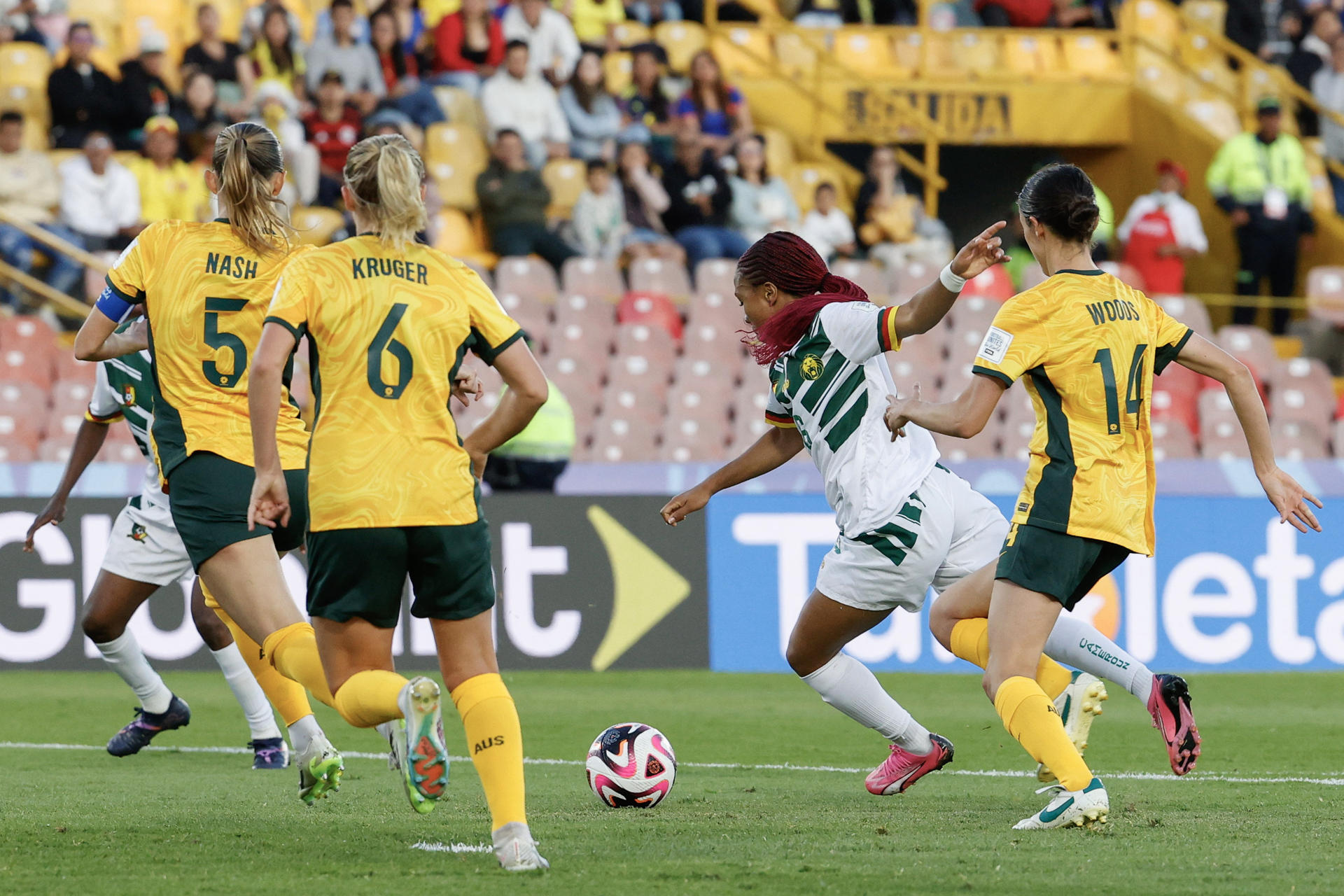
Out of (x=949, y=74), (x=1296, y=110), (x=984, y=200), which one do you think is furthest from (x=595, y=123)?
(x=1296, y=110)

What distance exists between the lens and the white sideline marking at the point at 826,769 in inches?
261

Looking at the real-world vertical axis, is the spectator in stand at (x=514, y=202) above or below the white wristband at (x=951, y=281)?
above

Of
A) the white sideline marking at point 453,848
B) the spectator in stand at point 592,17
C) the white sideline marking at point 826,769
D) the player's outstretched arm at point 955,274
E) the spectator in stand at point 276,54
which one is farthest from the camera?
the spectator in stand at point 592,17

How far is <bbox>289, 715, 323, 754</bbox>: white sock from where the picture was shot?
5633 millimetres

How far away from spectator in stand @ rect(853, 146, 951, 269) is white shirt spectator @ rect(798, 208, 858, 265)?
1.52 ft

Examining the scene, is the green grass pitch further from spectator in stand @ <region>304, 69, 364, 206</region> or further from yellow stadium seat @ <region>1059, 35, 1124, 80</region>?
yellow stadium seat @ <region>1059, 35, 1124, 80</region>

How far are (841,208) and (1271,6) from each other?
22.2 feet

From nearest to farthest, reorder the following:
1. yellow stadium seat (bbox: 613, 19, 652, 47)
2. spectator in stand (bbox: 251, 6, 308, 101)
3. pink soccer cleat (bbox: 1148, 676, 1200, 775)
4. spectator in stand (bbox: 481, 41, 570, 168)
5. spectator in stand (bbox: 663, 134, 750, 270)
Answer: pink soccer cleat (bbox: 1148, 676, 1200, 775) → spectator in stand (bbox: 251, 6, 308, 101) → spectator in stand (bbox: 663, 134, 750, 270) → spectator in stand (bbox: 481, 41, 570, 168) → yellow stadium seat (bbox: 613, 19, 652, 47)

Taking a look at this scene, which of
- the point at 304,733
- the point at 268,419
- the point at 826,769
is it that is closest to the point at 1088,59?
the point at 826,769

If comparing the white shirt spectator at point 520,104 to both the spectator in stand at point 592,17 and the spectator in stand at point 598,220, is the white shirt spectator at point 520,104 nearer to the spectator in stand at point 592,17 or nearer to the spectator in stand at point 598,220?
the spectator in stand at point 598,220

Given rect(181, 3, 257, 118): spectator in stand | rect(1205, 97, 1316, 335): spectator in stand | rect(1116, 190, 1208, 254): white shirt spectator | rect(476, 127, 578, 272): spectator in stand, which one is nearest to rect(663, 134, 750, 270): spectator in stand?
rect(476, 127, 578, 272): spectator in stand

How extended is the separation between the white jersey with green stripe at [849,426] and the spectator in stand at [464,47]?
38.3 feet

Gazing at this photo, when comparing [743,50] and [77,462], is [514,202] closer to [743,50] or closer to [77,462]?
[743,50]

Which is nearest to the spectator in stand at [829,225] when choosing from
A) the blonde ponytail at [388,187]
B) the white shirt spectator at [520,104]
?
the white shirt spectator at [520,104]
